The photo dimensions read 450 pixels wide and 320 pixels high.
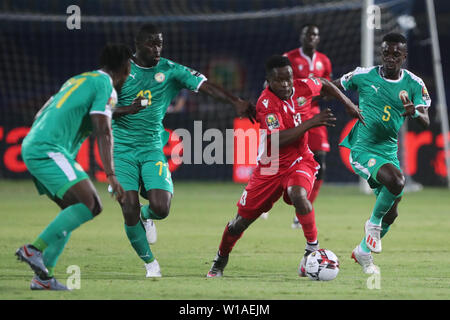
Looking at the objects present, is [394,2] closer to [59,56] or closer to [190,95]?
[190,95]

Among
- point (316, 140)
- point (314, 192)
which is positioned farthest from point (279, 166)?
point (316, 140)

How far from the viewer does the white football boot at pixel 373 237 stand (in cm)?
695

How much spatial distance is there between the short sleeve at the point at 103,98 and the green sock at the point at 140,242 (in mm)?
1485

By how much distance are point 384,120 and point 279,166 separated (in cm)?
134

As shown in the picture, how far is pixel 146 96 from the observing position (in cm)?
701

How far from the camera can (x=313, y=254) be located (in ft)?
20.7

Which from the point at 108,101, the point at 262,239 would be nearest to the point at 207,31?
the point at 262,239

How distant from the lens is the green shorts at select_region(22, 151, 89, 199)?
5.42 m

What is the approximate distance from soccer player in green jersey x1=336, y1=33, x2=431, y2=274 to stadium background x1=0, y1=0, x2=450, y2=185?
10621 millimetres

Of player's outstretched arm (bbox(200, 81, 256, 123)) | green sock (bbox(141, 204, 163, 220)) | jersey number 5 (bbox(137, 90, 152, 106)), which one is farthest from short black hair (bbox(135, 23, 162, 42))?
green sock (bbox(141, 204, 163, 220))

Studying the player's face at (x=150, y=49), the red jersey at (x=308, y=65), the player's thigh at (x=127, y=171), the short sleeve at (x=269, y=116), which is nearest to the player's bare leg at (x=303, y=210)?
the short sleeve at (x=269, y=116)

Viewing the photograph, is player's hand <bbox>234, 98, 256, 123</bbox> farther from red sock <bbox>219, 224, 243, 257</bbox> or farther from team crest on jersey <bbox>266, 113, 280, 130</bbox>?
red sock <bbox>219, 224, 243, 257</bbox>

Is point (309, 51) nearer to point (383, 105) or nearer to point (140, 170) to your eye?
point (383, 105)

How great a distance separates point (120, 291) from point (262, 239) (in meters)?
4.05
